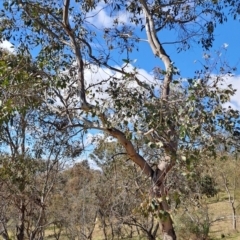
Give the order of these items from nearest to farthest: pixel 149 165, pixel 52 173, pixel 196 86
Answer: pixel 196 86, pixel 149 165, pixel 52 173

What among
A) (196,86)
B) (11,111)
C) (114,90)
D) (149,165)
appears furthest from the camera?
(149,165)

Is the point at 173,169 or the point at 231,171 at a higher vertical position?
the point at 231,171

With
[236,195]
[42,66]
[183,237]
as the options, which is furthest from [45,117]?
[236,195]

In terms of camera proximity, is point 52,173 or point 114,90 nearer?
point 114,90

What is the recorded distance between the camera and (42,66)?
5.75 m

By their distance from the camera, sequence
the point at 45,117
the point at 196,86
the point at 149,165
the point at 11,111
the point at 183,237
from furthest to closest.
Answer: the point at 183,237 → the point at 45,117 → the point at 149,165 → the point at 11,111 → the point at 196,86

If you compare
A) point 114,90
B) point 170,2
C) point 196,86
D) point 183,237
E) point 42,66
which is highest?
point 170,2

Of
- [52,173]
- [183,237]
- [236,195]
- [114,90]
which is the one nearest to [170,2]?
[114,90]

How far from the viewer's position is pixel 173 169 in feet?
17.3

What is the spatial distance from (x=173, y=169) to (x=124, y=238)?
73.6ft

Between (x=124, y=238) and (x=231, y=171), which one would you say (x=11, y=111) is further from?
(x=124, y=238)

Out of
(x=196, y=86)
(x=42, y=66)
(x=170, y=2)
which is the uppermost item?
(x=170, y=2)

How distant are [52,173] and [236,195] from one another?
1644 centimetres

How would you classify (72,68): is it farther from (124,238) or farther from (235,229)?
(124,238)
